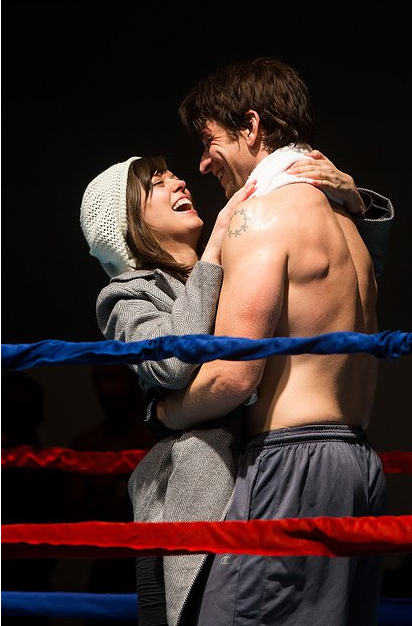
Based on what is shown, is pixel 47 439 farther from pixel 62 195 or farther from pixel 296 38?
pixel 296 38

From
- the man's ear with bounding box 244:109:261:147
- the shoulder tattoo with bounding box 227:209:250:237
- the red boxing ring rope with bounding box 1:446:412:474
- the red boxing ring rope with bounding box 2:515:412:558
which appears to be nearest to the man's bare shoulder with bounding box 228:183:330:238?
the shoulder tattoo with bounding box 227:209:250:237

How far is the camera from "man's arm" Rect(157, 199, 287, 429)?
1.67m

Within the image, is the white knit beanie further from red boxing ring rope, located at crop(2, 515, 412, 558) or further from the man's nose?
red boxing ring rope, located at crop(2, 515, 412, 558)

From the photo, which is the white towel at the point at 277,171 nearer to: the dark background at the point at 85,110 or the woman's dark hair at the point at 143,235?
the woman's dark hair at the point at 143,235

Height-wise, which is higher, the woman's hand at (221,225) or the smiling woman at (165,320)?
the woman's hand at (221,225)

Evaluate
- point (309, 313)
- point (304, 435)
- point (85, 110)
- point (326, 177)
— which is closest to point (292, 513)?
point (304, 435)

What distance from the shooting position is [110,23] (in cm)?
306

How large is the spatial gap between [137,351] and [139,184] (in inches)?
A: 30.1

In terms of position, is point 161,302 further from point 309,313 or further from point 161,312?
point 309,313

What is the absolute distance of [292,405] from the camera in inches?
67.1

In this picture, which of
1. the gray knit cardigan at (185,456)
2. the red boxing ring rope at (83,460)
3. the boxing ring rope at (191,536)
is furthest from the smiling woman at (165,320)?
the red boxing ring rope at (83,460)

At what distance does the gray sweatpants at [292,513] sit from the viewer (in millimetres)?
1642

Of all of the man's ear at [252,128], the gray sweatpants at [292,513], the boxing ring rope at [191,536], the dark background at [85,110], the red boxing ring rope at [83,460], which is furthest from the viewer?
the dark background at [85,110]

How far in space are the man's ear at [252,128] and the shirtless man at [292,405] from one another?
0.11 metres
